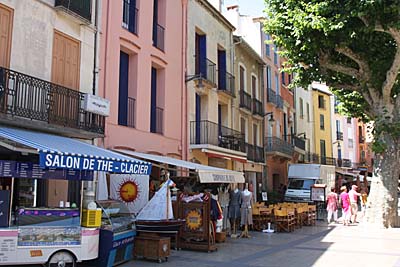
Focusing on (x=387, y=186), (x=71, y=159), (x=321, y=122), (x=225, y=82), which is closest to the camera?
(x=71, y=159)

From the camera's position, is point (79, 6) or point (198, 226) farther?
point (79, 6)

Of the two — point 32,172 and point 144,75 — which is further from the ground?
point 144,75

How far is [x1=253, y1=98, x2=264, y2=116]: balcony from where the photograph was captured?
2613 centimetres

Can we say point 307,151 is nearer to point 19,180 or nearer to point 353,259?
point 353,259

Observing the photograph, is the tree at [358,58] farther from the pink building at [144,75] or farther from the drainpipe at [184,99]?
the pink building at [144,75]

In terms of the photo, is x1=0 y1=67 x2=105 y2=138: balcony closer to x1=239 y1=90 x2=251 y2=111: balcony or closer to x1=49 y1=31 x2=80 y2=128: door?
x1=49 y1=31 x2=80 y2=128: door

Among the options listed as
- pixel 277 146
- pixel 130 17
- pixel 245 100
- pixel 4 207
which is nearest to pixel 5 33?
pixel 4 207

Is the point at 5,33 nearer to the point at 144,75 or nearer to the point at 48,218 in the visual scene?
the point at 48,218

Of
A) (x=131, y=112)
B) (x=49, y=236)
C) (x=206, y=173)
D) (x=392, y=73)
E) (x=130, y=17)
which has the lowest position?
(x=49, y=236)

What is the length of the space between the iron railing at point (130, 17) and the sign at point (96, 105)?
12.2 feet

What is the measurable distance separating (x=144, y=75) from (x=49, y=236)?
27.2 ft

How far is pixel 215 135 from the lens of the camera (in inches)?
782

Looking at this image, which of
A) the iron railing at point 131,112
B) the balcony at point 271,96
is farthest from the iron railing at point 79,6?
the balcony at point 271,96

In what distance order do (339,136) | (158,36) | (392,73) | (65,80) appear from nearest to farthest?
(65,80) < (392,73) < (158,36) < (339,136)
